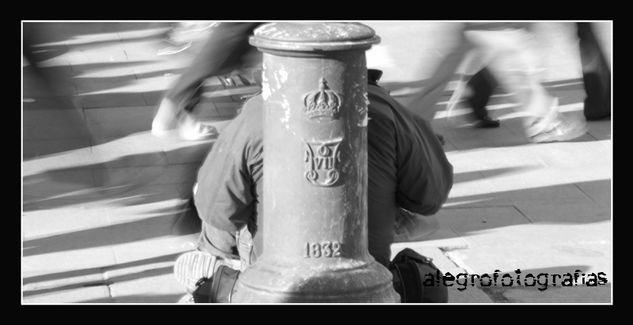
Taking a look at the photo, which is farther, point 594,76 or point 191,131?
point 594,76

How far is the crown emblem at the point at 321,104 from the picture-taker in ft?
14.0

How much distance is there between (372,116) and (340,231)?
59 cm

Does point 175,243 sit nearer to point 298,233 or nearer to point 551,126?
point 298,233

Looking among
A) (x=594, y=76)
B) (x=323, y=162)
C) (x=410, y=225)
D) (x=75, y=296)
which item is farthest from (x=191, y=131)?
(x=323, y=162)

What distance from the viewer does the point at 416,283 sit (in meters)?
5.07

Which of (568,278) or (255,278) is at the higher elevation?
(255,278)

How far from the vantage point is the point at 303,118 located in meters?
4.28

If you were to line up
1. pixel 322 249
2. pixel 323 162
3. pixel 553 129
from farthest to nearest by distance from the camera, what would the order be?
pixel 553 129, pixel 322 249, pixel 323 162

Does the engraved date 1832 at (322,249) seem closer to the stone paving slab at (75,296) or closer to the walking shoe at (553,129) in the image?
the stone paving slab at (75,296)

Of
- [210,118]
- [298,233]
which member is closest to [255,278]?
[298,233]

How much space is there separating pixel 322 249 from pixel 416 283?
2.35 feet

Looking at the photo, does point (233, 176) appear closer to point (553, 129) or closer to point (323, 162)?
point (323, 162)

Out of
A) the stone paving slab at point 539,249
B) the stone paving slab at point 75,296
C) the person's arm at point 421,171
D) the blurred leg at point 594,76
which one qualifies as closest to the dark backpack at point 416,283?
the person's arm at point 421,171

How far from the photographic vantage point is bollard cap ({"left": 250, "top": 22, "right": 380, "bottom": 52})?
13.8ft
